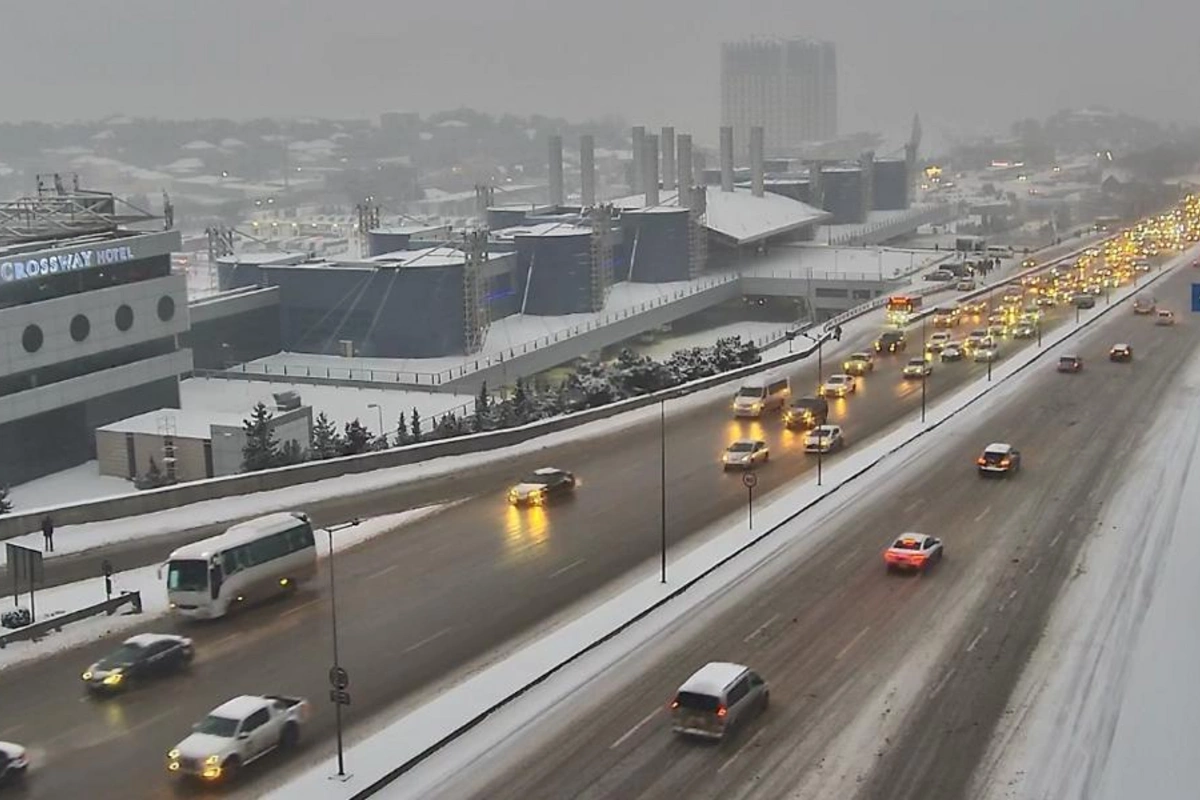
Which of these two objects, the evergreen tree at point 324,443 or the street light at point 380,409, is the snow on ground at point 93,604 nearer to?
the evergreen tree at point 324,443

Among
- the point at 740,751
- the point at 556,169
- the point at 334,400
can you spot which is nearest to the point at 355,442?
the point at 334,400

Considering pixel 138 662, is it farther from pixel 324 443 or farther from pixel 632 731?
pixel 324 443

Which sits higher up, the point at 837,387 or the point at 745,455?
the point at 745,455

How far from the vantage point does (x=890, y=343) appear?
65562 mm

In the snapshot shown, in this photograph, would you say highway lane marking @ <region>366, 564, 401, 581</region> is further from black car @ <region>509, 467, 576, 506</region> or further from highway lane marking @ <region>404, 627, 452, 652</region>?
black car @ <region>509, 467, 576, 506</region>

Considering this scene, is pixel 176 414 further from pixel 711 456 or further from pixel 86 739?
pixel 86 739

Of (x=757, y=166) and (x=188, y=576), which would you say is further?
(x=757, y=166)

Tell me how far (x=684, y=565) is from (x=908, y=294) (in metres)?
64.4

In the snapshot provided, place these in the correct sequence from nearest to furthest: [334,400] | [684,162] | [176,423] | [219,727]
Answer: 1. [219,727]
2. [176,423]
3. [334,400]
4. [684,162]

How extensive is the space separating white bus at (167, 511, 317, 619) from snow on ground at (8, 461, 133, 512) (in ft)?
57.0

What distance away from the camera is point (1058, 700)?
20969mm

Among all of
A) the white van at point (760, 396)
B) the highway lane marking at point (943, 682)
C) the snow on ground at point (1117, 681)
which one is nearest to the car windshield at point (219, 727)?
the snow on ground at point (1117, 681)

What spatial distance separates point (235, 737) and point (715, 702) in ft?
21.8

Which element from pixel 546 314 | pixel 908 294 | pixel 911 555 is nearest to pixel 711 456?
pixel 911 555
